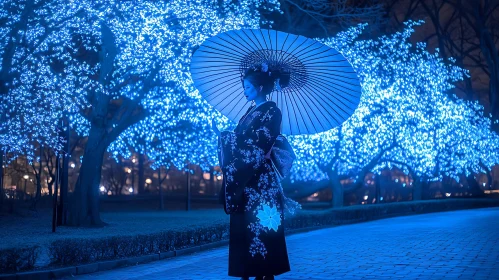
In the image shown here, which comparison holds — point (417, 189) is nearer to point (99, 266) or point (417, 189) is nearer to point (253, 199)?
point (99, 266)

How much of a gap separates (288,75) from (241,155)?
1227 millimetres

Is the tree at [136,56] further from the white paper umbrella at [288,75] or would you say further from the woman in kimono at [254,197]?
the woman in kimono at [254,197]

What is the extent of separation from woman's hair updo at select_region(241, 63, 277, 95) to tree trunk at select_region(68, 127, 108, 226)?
47.5 ft

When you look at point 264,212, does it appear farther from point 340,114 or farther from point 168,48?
point 168,48

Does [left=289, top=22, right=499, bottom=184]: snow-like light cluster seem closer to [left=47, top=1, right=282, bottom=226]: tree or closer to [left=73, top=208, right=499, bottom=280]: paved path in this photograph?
[left=47, top=1, right=282, bottom=226]: tree

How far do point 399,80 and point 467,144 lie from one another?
27.8ft

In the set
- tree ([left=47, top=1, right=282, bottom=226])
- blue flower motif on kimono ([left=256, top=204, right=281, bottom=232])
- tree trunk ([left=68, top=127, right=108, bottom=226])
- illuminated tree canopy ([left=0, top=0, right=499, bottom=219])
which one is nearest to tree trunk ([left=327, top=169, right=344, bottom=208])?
illuminated tree canopy ([left=0, top=0, right=499, bottom=219])

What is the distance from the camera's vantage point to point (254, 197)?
6.10 meters

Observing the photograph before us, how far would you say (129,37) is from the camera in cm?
1802

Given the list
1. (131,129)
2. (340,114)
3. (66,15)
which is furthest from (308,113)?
(131,129)

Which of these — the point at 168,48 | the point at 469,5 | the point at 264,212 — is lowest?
the point at 264,212

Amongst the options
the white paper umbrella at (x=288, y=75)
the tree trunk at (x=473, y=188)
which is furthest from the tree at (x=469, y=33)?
the white paper umbrella at (x=288, y=75)

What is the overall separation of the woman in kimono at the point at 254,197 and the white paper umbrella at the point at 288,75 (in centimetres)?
74

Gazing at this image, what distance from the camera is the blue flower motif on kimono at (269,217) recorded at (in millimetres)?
6094
